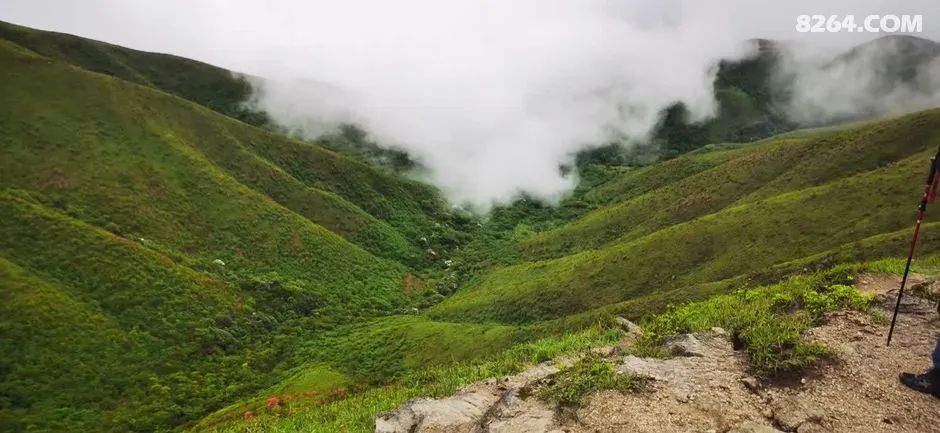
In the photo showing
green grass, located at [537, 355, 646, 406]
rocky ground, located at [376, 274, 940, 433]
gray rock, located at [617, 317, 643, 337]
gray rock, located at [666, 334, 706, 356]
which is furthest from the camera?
gray rock, located at [617, 317, 643, 337]

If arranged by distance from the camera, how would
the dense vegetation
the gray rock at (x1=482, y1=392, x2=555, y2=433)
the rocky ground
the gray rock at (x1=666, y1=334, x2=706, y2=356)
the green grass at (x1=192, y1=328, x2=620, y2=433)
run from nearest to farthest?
the rocky ground → the gray rock at (x1=482, y1=392, x2=555, y2=433) → the gray rock at (x1=666, y1=334, x2=706, y2=356) → the green grass at (x1=192, y1=328, x2=620, y2=433) → the dense vegetation

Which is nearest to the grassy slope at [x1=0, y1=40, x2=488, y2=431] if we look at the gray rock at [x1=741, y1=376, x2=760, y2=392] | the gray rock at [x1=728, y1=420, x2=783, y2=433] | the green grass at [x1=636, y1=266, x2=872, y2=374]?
the green grass at [x1=636, y1=266, x2=872, y2=374]

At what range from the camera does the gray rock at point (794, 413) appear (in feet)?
37.1

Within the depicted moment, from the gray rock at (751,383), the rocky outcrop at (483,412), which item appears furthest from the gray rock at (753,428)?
the rocky outcrop at (483,412)

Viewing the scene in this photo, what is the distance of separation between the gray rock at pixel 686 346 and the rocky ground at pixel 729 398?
3cm

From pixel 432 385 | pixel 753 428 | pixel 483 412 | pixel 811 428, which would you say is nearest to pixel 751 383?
pixel 811 428

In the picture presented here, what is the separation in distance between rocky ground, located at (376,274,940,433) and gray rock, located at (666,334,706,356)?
0.10 ft

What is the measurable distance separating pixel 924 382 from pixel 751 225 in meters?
69.7

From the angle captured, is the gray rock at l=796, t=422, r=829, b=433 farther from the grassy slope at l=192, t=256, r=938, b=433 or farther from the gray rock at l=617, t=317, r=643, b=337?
the gray rock at l=617, t=317, r=643, b=337

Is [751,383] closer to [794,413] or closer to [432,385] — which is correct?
[794,413]

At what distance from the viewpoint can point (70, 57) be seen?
7589 inches

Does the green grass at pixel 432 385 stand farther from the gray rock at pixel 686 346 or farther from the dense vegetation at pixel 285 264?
the gray rock at pixel 686 346

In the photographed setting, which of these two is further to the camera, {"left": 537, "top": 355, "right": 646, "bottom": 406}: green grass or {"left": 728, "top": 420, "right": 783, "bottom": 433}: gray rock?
{"left": 537, "top": 355, "right": 646, "bottom": 406}: green grass

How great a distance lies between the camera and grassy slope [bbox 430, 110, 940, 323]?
66250mm
